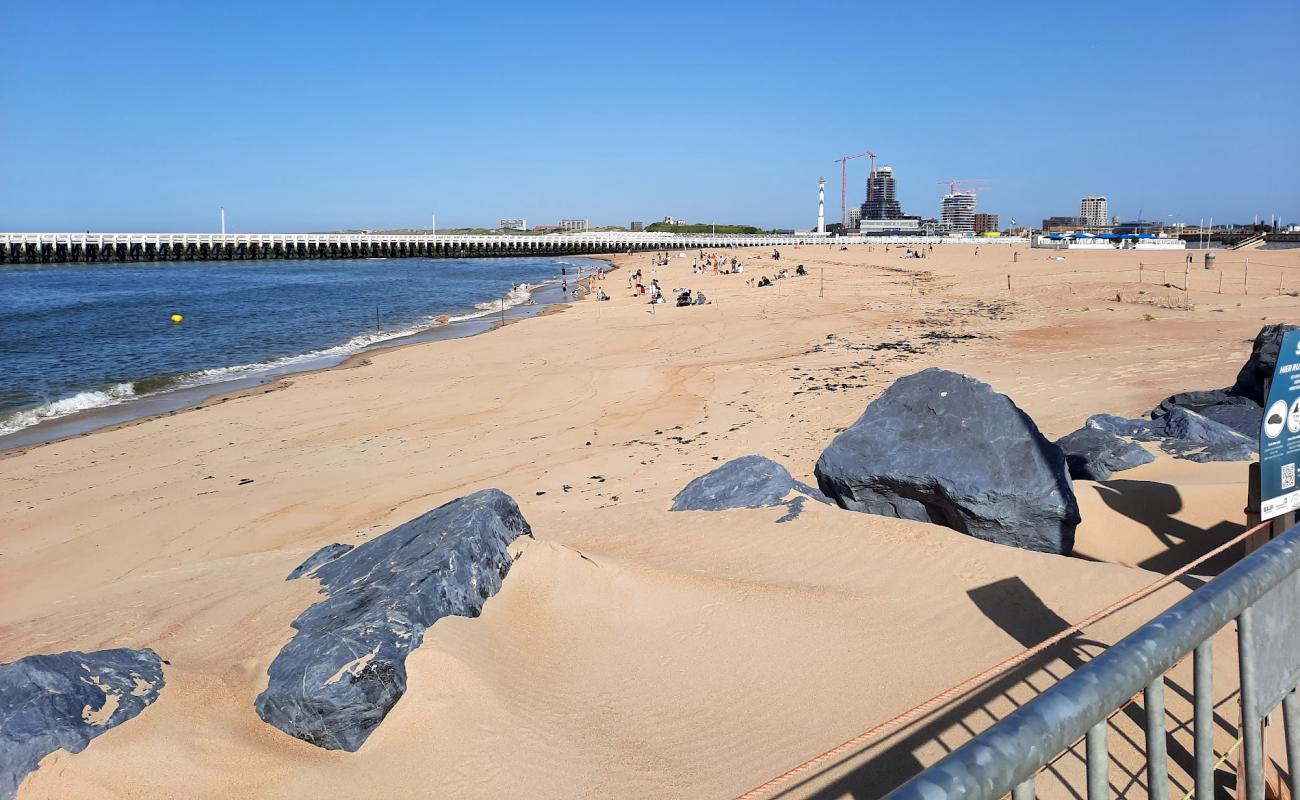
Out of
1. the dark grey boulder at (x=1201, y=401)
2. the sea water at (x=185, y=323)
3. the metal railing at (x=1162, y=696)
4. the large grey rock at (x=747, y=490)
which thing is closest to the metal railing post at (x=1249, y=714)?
the metal railing at (x=1162, y=696)

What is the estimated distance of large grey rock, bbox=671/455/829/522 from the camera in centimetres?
702

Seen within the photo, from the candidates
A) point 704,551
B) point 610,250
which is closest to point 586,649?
point 704,551

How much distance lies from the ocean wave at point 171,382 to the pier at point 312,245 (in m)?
64.0

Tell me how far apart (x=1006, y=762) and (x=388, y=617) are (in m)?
3.77

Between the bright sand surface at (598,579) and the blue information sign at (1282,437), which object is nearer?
the blue information sign at (1282,437)

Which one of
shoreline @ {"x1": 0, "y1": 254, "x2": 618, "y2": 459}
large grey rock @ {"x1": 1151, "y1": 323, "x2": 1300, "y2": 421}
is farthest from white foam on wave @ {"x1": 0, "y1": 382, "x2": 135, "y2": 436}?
large grey rock @ {"x1": 1151, "y1": 323, "x2": 1300, "y2": 421}

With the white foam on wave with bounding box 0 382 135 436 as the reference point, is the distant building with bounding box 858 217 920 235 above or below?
above

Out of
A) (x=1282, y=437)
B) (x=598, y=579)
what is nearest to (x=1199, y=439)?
(x=1282, y=437)

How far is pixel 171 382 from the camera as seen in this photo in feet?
64.8

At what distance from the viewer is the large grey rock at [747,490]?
23.0ft

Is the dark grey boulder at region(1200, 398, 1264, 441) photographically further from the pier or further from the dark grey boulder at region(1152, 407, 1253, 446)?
the pier

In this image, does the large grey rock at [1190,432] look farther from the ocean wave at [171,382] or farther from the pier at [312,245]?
the pier at [312,245]

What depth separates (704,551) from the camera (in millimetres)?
6297

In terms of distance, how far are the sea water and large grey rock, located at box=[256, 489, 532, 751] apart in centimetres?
1450
